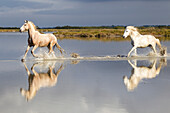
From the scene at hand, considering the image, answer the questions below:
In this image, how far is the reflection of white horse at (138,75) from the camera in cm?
902

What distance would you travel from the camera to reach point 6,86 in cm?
876

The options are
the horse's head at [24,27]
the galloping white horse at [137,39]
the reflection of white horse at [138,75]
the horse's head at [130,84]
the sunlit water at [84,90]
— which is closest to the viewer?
the sunlit water at [84,90]

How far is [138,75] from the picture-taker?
35.0ft

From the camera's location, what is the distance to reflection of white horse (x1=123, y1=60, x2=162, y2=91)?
9.02 meters

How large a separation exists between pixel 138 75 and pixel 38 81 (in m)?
3.54

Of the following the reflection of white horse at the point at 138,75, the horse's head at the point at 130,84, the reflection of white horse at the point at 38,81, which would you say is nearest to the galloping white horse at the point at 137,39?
the reflection of white horse at the point at 138,75

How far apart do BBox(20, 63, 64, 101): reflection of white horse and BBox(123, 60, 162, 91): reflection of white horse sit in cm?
227

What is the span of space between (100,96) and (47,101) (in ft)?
4.47

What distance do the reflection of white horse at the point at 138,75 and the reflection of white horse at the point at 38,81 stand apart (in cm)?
227

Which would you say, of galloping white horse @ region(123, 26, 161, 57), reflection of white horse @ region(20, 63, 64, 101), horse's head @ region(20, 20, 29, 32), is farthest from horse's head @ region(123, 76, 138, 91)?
horse's head @ region(20, 20, 29, 32)

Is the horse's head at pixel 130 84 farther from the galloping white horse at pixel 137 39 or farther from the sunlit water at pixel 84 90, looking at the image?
the galloping white horse at pixel 137 39

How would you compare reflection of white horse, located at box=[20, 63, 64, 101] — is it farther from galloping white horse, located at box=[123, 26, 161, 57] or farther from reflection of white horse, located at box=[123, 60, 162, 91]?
galloping white horse, located at box=[123, 26, 161, 57]

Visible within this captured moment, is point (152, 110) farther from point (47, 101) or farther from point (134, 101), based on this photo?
point (47, 101)

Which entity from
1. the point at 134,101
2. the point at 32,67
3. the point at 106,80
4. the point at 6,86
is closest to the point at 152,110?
the point at 134,101
